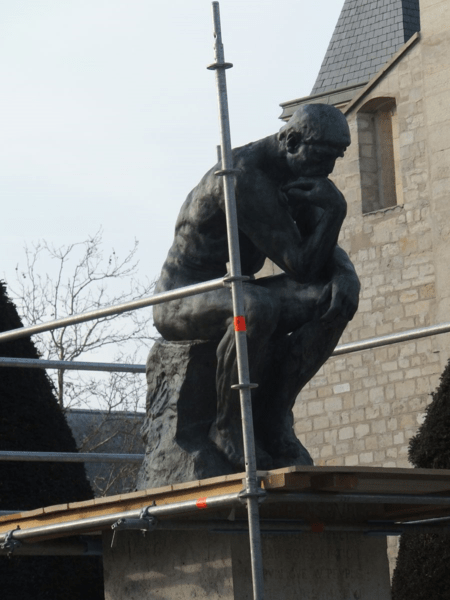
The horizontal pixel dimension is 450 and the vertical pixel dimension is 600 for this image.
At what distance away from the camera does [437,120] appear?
1582 centimetres

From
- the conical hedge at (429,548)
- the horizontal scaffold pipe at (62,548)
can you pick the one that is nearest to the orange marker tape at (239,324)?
the horizontal scaffold pipe at (62,548)

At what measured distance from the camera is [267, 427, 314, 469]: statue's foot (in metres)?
5.73

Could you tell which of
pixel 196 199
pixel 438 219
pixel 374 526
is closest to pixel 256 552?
pixel 374 526

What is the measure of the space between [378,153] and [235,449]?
1144cm

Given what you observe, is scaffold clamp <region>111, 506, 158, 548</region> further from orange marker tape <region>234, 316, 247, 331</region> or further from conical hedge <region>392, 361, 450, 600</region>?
conical hedge <region>392, 361, 450, 600</region>

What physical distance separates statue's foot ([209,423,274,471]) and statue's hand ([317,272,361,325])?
23.1 inches

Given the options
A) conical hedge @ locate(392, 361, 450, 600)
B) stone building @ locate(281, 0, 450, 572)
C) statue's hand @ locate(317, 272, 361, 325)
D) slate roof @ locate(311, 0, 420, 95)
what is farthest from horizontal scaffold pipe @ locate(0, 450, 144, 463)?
slate roof @ locate(311, 0, 420, 95)

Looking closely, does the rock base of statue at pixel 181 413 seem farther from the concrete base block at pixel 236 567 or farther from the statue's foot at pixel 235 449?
the concrete base block at pixel 236 567

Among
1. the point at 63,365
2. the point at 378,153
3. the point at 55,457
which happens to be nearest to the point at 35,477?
the point at 63,365

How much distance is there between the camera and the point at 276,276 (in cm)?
573

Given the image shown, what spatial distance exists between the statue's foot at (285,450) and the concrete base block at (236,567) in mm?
341

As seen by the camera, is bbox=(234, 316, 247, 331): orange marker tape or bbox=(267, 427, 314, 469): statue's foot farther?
bbox=(267, 427, 314, 469): statue's foot

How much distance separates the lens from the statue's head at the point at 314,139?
5.43 m

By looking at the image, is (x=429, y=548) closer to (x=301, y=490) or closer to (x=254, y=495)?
(x=301, y=490)
